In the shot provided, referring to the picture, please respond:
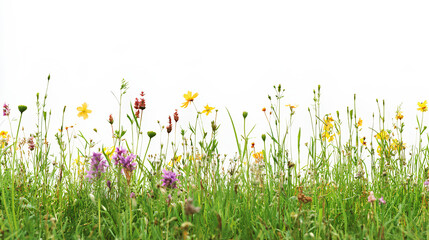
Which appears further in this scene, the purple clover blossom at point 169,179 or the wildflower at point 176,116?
the wildflower at point 176,116

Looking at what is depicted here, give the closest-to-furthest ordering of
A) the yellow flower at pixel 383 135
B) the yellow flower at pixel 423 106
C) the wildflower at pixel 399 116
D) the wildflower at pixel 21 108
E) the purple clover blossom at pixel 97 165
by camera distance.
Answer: the wildflower at pixel 21 108, the purple clover blossom at pixel 97 165, the yellow flower at pixel 383 135, the wildflower at pixel 399 116, the yellow flower at pixel 423 106

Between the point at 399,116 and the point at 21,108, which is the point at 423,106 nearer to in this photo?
the point at 399,116

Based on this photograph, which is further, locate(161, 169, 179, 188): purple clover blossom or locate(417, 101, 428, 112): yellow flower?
locate(417, 101, 428, 112): yellow flower

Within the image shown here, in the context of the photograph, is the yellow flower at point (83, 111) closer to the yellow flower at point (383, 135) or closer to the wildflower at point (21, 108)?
the wildflower at point (21, 108)

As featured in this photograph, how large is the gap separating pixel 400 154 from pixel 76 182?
114 inches

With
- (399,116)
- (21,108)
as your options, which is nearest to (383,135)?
(399,116)

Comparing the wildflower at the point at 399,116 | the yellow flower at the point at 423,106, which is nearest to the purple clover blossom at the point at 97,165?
the wildflower at the point at 399,116

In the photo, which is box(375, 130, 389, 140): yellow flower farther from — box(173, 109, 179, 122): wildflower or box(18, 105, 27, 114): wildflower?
box(18, 105, 27, 114): wildflower

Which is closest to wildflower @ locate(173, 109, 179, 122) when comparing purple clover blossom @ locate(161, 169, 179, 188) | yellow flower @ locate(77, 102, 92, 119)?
purple clover blossom @ locate(161, 169, 179, 188)

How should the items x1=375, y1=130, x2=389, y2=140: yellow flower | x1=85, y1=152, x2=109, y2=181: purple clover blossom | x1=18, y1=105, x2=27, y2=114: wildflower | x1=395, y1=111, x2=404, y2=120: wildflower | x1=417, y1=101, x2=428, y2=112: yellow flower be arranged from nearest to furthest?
1. x1=18, y1=105, x2=27, y2=114: wildflower
2. x1=85, y1=152, x2=109, y2=181: purple clover blossom
3. x1=375, y1=130, x2=389, y2=140: yellow flower
4. x1=395, y1=111, x2=404, y2=120: wildflower
5. x1=417, y1=101, x2=428, y2=112: yellow flower

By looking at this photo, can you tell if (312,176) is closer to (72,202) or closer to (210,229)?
(210,229)

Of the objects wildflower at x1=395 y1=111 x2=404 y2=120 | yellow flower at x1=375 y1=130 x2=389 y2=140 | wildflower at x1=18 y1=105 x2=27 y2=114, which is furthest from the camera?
wildflower at x1=395 y1=111 x2=404 y2=120

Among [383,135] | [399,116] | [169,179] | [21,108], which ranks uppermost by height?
[399,116]

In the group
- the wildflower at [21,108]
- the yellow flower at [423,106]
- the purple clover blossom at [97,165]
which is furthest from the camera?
the yellow flower at [423,106]
